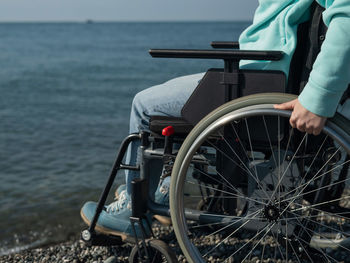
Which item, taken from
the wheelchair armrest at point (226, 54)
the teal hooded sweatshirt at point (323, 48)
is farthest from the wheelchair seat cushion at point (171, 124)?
the teal hooded sweatshirt at point (323, 48)

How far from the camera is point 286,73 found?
6.07ft

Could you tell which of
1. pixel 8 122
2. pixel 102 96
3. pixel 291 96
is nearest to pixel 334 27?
pixel 291 96

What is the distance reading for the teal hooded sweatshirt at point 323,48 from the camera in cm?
157

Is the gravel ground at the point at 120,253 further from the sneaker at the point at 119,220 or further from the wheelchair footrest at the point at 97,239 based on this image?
the sneaker at the point at 119,220

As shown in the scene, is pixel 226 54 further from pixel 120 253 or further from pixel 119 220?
pixel 120 253

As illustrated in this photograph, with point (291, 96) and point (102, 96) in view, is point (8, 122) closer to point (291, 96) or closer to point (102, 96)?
point (102, 96)

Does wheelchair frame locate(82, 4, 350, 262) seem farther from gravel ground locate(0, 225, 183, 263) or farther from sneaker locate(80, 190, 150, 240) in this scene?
gravel ground locate(0, 225, 183, 263)

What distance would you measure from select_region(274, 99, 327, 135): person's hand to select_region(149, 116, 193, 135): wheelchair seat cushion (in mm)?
495

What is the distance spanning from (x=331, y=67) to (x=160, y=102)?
2.71 feet

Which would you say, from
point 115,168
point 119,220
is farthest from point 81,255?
point 115,168

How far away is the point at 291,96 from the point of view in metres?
1.75

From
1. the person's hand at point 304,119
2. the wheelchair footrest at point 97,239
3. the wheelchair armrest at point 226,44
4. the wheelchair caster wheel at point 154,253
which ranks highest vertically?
the wheelchair armrest at point 226,44

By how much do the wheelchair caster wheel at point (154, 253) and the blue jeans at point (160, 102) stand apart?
1.37 ft

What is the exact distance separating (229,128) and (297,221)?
0.48m
